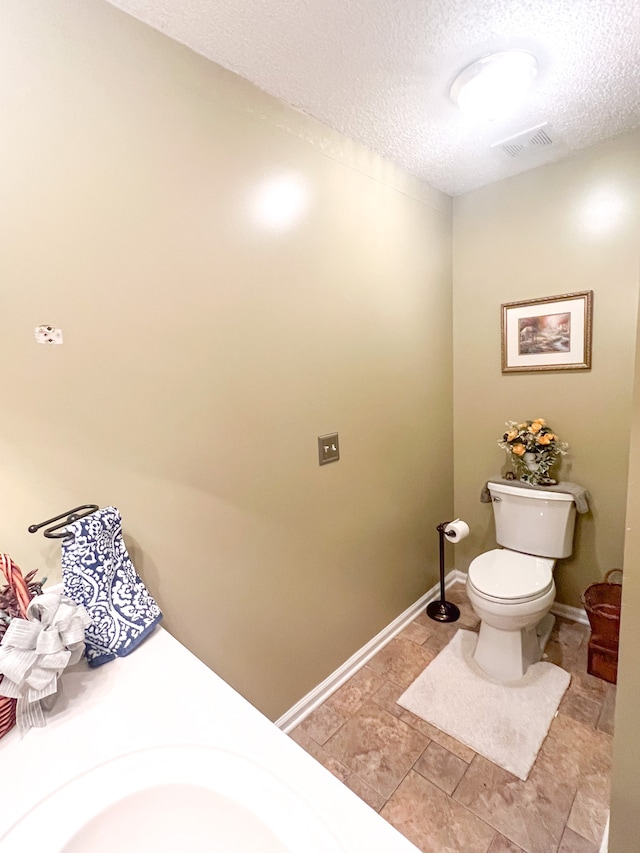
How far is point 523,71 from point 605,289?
107cm

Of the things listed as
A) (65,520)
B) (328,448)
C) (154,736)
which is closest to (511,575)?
(328,448)

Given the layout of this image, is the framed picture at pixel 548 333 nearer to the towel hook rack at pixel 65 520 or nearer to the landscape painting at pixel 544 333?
the landscape painting at pixel 544 333

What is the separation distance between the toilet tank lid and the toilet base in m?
0.63

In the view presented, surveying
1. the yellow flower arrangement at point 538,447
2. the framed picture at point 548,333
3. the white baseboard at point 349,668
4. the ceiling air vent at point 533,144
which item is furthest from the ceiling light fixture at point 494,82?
the white baseboard at point 349,668

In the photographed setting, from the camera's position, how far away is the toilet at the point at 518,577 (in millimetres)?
1772

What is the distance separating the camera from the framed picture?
6.67 feet

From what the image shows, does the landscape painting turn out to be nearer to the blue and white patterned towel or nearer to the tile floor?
the tile floor

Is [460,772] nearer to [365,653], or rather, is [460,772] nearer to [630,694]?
[365,653]

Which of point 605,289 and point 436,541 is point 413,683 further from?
point 605,289

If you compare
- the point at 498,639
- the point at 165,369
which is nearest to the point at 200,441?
the point at 165,369

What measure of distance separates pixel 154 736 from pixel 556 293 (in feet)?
7.98

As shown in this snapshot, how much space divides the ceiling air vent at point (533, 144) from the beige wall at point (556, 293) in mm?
133

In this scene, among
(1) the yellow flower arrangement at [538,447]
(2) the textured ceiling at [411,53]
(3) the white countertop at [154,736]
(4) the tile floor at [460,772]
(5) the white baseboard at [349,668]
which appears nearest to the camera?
(3) the white countertop at [154,736]

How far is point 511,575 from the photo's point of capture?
189cm
